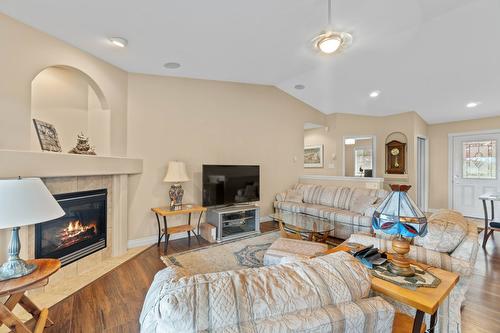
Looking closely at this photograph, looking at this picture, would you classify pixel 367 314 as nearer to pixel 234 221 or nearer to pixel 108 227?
pixel 234 221

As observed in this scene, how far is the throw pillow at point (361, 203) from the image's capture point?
402cm

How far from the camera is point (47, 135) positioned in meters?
2.67

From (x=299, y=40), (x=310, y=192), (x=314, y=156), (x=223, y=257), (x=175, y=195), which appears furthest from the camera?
(x=314, y=156)

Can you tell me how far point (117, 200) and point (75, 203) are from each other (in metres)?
0.62

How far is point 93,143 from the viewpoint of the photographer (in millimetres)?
3391

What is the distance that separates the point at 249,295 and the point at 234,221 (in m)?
3.30

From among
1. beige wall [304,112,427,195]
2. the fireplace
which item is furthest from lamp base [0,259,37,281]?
beige wall [304,112,427,195]

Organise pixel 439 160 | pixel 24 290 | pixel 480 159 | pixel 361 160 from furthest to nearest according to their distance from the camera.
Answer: pixel 361 160 → pixel 439 160 → pixel 480 159 → pixel 24 290

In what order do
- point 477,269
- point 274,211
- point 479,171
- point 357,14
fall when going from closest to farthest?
point 357,14 < point 477,269 < point 274,211 < point 479,171

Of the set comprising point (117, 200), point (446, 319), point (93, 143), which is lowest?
point (446, 319)

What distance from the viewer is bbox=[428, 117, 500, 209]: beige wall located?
6.05 metres

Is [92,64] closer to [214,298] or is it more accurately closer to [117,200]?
[117,200]

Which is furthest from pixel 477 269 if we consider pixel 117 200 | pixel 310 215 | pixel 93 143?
pixel 93 143

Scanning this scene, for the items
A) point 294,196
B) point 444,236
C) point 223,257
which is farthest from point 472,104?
point 223,257
